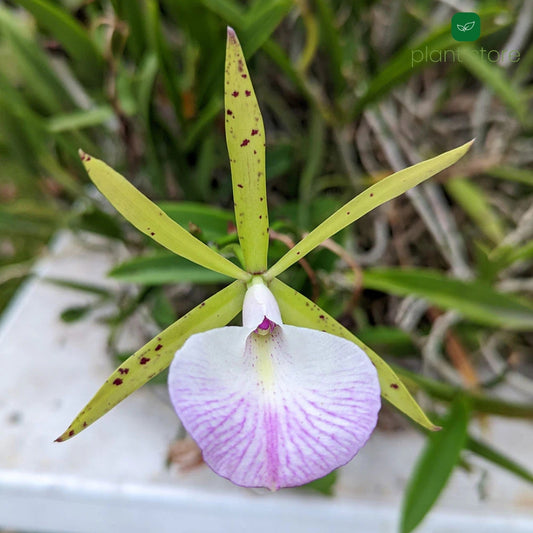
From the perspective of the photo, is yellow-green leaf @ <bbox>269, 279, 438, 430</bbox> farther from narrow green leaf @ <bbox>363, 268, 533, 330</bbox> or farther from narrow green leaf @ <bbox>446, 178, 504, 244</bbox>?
narrow green leaf @ <bbox>446, 178, 504, 244</bbox>

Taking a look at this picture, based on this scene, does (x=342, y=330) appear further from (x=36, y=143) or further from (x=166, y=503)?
(x=36, y=143)

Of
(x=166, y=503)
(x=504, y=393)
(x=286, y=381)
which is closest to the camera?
(x=286, y=381)

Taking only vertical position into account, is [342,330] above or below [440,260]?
above

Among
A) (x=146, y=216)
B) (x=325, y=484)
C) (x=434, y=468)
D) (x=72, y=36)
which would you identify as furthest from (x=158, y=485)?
(x=72, y=36)

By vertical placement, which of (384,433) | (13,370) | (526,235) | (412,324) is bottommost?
(13,370)

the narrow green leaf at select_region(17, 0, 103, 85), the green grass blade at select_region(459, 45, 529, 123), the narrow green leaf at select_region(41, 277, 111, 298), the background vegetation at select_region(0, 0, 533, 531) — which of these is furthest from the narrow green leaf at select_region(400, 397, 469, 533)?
the narrow green leaf at select_region(17, 0, 103, 85)

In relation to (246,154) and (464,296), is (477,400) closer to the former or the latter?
(464,296)

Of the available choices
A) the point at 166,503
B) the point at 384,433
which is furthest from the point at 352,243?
the point at 166,503
